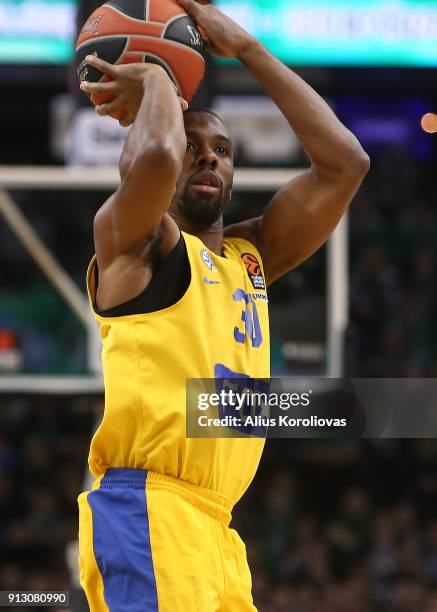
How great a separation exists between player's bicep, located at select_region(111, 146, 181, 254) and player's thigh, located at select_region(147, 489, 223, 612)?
782 mm

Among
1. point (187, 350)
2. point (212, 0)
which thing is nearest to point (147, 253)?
point (187, 350)

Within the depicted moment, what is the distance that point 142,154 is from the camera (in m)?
3.51

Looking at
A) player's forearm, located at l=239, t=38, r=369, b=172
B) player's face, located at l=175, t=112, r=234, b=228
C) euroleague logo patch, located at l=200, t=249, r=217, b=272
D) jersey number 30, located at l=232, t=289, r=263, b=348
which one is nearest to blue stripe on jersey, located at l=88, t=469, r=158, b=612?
jersey number 30, located at l=232, t=289, r=263, b=348

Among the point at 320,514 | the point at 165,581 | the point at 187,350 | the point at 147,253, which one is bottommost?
the point at 320,514

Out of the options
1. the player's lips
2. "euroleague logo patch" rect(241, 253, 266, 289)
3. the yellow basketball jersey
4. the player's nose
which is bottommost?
the yellow basketball jersey

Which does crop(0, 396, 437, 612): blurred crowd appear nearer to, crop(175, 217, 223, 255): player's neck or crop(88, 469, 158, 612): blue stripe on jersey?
crop(175, 217, 223, 255): player's neck

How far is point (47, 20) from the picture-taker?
34.5 feet

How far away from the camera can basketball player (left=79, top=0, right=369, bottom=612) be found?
11.5 feet

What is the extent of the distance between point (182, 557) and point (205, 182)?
1237 millimetres

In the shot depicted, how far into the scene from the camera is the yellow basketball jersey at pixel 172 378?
3566 millimetres

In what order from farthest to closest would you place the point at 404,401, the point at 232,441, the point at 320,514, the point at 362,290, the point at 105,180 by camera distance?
1. the point at 362,290
2. the point at 320,514
3. the point at 105,180
4. the point at 404,401
5. the point at 232,441

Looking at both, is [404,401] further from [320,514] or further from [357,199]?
[357,199]

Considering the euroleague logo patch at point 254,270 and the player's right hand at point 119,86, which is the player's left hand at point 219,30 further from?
the euroleague logo patch at point 254,270

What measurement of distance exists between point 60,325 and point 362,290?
5.06 meters
